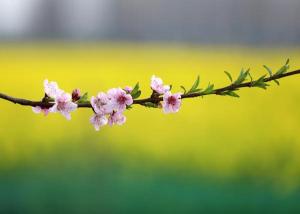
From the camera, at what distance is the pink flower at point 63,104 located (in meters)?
0.88

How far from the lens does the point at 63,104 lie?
0.88 metres

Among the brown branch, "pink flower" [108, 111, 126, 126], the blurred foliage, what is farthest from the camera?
the blurred foliage

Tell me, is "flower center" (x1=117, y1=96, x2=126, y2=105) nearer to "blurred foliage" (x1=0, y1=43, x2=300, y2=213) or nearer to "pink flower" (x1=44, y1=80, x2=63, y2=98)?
"pink flower" (x1=44, y1=80, x2=63, y2=98)

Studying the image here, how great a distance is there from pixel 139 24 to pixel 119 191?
0.78m

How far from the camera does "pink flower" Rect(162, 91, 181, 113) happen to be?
89cm

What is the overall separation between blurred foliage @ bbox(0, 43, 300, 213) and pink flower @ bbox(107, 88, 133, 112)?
6.74 ft

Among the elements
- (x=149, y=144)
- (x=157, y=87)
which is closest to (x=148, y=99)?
(x=157, y=87)

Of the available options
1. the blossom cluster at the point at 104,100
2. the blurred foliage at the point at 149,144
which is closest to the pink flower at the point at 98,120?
the blossom cluster at the point at 104,100

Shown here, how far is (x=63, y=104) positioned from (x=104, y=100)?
0.19 ft

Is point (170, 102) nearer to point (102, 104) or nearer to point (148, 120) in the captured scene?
point (102, 104)

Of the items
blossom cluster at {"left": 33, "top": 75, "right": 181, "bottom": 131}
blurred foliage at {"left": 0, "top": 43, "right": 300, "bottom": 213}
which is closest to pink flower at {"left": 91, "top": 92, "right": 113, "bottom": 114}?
blossom cluster at {"left": 33, "top": 75, "right": 181, "bottom": 131}

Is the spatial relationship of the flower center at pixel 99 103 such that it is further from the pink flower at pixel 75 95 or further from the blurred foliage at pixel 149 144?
the blurred foliage at pixel 149 144

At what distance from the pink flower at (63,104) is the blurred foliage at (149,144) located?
2.08 metres

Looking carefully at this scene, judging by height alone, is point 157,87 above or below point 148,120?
below
